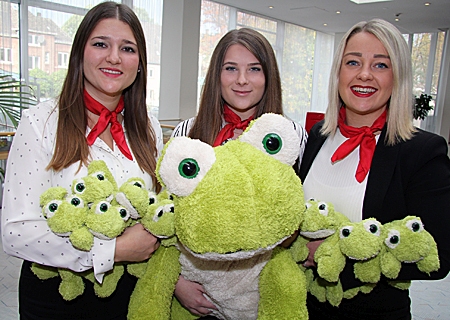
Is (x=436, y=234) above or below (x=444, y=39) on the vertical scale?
below

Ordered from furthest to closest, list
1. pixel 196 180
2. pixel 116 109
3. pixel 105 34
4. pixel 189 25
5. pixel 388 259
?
pixel 189 25 → pixel 116 109 → pixel 105 34 → pixel 388 259 → pixel 196 180

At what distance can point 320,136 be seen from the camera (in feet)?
5.61

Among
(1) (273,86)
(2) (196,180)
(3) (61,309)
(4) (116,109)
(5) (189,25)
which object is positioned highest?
(5) (189,25)

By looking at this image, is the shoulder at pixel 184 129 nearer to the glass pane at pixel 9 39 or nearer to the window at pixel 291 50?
the glass pane at pixel 9 39

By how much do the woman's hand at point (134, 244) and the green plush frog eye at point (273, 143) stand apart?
1.60 ft

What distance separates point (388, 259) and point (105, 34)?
1222 millimetres

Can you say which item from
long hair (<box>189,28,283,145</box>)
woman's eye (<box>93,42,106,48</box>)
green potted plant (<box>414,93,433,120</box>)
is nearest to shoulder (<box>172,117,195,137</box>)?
long hair (<box>189,28,283,145</box>)

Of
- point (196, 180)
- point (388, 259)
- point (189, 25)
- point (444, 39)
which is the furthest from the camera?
point (444, 39)

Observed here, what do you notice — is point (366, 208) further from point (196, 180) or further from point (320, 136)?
point (196, 180)

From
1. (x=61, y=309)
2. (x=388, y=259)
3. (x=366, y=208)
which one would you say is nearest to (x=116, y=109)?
(x=61, y=309)

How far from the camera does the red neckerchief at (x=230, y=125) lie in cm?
177

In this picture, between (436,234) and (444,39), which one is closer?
(436,234)

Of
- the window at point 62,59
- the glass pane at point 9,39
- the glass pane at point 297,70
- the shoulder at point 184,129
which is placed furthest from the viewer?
the glass pane at point 297,70

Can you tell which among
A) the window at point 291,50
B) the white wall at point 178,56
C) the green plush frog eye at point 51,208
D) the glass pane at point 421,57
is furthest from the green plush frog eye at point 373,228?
the glass pane at point 421,57
